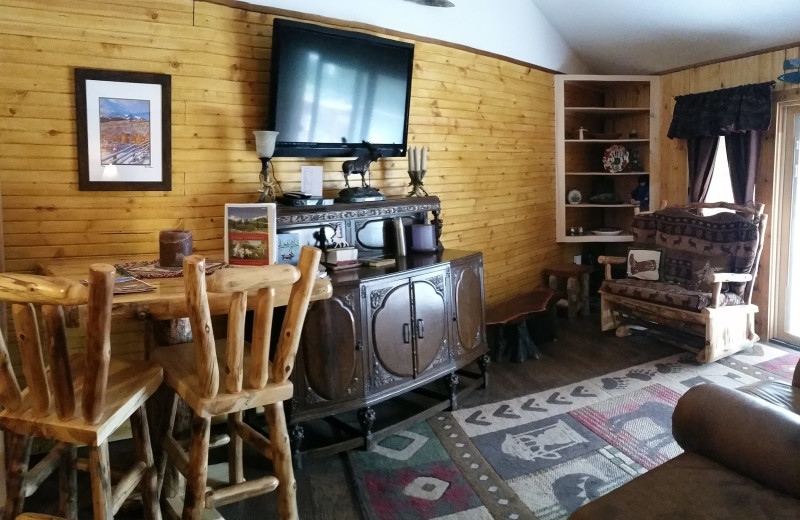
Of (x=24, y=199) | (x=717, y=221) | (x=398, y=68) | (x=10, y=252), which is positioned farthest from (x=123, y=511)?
(x=717, y=221)

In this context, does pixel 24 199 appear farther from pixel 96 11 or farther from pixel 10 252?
pixel 96 11

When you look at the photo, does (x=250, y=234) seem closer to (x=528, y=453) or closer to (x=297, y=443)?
(x=297, y=443)

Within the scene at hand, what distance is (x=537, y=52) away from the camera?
475 centimetres

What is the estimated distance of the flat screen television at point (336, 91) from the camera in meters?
2.92

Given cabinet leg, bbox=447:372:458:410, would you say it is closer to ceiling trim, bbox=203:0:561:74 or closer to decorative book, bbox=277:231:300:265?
decorative book, bbox=277:231:300:265

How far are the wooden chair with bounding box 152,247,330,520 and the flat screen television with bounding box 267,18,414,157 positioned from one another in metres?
1.42

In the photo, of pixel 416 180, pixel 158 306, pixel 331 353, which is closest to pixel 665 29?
pixel 416 180

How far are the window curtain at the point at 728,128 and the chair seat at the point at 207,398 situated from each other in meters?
3.97

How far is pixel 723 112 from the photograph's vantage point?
4320 mm

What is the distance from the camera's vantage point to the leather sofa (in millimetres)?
1385

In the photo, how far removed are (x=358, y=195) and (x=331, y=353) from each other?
3.05 ft

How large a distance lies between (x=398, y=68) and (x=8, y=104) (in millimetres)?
1995

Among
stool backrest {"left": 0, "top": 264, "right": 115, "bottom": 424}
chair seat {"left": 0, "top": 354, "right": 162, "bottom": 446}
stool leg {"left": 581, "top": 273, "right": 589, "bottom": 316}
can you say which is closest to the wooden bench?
stool leg {"left": 581, "top": 273, "right": 589, "bottom": 316}

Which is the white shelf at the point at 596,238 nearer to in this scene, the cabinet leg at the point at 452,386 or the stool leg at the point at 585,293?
the stool leg at the point at 585,293
